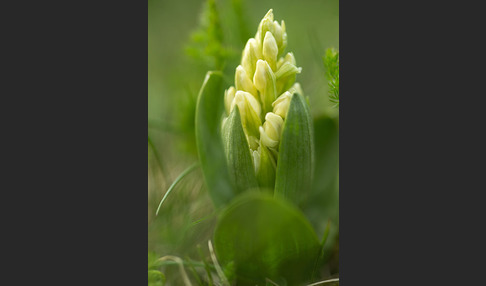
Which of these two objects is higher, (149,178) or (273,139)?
(273,139)

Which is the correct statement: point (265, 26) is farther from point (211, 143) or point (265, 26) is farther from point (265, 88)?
point (211, 143)

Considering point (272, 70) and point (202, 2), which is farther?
point (202, 2)

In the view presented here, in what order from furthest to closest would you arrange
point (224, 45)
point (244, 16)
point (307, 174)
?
point (224, 45) → point (244, 16) → point (307, 174)

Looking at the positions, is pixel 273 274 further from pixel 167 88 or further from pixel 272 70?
pixel 167 88

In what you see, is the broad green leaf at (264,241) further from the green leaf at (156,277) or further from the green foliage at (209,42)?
the green foliage at (209,42)

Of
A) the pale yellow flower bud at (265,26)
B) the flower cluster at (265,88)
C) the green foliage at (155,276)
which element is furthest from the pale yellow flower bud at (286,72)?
the green foliage at (155,276)

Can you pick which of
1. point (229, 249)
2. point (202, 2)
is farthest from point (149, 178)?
point (202, 2)

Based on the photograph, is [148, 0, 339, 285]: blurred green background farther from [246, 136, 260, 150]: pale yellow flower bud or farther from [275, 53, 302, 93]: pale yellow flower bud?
[246, 136, 260, 150]: pale yellow flower bud

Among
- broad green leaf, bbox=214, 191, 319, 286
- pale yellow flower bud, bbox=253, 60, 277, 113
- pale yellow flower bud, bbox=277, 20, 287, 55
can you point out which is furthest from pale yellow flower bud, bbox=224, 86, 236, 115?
broad green leaf, bbox=214, 191, 319, 286
